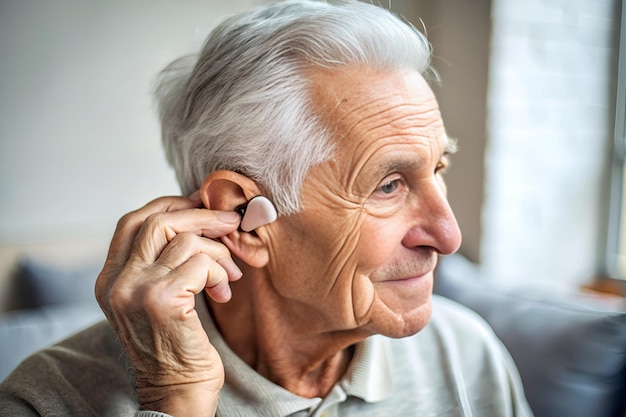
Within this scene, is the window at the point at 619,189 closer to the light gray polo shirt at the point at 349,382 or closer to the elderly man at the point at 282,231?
the light gray polo shirt at the point at 349,382

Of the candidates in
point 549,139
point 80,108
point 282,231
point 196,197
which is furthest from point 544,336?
point 80,108

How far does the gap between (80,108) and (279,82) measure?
5.26 ft

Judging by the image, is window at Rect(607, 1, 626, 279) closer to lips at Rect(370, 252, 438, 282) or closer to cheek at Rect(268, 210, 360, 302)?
lips at Rect(370, 252, 438, 282)

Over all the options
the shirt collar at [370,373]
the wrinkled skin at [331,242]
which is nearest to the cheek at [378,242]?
the wrinkled skin at [331,242]

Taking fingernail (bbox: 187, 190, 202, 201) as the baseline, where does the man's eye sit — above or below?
above

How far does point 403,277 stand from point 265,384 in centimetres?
32

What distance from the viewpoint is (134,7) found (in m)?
2.40

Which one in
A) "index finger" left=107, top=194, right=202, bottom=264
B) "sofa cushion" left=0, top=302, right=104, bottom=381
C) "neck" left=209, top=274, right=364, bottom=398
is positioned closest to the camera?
"index finger" left=107, top=194, right=202, bottom=264

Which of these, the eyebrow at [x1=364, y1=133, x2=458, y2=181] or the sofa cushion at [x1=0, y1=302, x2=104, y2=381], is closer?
the eyebrow at [x1=364, y1=133, x2=458, y2=181]

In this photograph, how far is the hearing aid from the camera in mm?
1037

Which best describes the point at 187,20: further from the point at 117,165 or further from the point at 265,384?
the point at 265,384

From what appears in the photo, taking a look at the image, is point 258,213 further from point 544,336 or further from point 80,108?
point 80,108

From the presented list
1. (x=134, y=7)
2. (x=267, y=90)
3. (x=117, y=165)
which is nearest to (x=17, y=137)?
(x=117, y=165)

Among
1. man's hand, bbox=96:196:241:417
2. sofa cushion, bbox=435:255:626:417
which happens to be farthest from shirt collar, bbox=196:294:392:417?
sofa cushion, bbox=435:255:626:417
